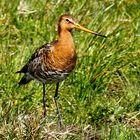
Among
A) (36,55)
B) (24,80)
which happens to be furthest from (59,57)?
(24,80)

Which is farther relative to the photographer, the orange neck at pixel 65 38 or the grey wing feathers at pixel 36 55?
the grey wing feathers at pixel 36 55

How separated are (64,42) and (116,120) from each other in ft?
3.21

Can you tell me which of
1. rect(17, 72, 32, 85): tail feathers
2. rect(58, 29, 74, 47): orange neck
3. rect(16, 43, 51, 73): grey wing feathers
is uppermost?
rect(58, 29, 74, 47): orange neck

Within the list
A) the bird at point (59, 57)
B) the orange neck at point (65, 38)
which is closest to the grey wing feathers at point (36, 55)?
the bird at point (59, 57)

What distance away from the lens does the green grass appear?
7.05 m

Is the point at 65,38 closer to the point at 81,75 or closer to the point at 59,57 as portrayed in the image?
the point at 59,57

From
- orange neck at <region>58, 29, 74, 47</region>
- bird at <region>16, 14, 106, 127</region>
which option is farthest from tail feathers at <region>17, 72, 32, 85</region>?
orange neck at <region>58, 29, 74, 47</region>

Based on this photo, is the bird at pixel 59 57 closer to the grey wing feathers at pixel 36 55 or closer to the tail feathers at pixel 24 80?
the grey wing feathers at pixel 36 55

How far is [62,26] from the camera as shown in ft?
25.3


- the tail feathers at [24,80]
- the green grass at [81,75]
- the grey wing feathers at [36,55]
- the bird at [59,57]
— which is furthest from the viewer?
the tail feathers at [24,80]

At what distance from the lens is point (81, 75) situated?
332 inches

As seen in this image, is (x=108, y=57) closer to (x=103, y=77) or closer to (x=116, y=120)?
(x=103, y=77)

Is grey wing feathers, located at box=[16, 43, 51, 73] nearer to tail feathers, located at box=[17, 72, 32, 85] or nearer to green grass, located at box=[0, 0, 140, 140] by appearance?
tail feathers, located at box=[17, 72, 32, 85]

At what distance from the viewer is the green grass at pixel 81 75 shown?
278 inches
